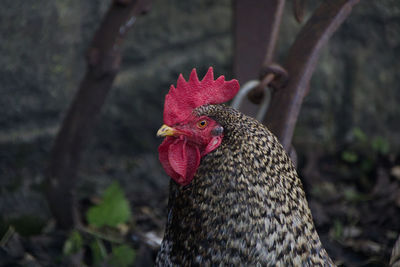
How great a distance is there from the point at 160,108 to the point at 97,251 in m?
1.23

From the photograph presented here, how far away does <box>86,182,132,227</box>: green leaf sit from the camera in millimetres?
2426

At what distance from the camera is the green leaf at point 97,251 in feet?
7.34

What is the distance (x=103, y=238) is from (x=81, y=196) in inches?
27.0

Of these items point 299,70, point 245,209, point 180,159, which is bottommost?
point 245,209

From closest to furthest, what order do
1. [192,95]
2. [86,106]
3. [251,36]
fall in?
[192,95]
[251,36]
[86,106]

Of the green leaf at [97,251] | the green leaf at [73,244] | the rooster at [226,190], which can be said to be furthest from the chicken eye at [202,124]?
the green leaf at [73,244]

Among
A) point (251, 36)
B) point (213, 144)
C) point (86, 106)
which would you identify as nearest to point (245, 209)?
point (213, 144)

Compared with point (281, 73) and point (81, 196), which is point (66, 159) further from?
point (281, 73)

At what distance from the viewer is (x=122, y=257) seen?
210cm

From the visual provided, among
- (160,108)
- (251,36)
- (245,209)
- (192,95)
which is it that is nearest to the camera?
(245,209)

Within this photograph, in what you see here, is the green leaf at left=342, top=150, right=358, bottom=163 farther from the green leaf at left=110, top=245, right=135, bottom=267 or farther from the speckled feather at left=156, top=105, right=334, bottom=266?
the speckled feather at left=156, top=105, right=334, bottom=266

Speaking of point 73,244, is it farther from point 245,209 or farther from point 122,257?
point 245,209

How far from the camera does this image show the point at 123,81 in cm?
311

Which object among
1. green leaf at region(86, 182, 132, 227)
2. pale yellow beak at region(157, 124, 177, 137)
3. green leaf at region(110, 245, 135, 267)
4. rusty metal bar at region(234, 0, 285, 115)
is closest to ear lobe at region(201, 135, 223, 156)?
pale yellow beak at region(157, 124, 177, 137)
